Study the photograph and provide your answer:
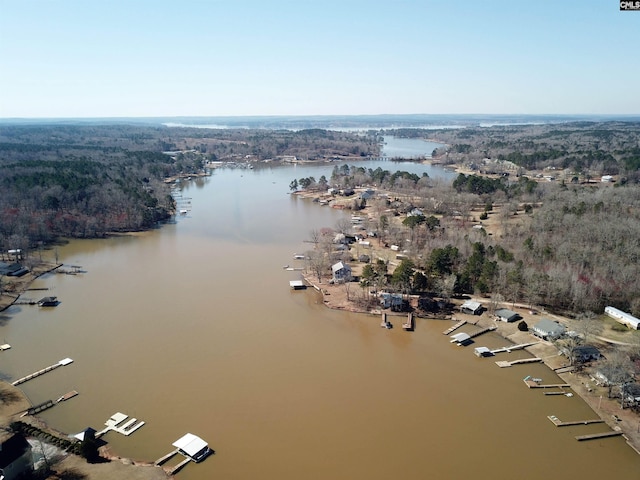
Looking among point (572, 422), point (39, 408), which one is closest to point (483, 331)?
point (572, 422)

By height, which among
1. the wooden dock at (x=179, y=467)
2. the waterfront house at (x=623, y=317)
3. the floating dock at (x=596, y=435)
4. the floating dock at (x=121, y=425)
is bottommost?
the wooden dock at (x=179, y=467)

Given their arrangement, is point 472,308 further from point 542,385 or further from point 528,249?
point 528,249

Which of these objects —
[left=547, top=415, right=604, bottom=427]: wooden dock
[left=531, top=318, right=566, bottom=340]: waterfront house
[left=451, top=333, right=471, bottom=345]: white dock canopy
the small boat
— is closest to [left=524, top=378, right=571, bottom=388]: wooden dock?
[left=547, top=415, right=604, bottom=427]: wooden dock

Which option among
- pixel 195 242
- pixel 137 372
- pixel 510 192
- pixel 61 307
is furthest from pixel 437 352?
pixel 510 192

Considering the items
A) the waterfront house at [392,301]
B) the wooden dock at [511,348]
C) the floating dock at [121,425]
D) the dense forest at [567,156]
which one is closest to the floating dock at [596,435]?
the wooden dock at [511,348]

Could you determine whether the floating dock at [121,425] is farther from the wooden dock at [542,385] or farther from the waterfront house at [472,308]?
the waterfront house at [472,308]

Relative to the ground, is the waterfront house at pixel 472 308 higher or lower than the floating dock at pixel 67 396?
higher

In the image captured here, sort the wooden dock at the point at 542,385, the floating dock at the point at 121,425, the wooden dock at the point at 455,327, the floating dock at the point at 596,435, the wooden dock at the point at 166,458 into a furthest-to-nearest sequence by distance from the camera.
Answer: the wooden dock at the point at 455,327, the wooden dock at the point at 542,385, the floating dock at the point at 121,425, the floating dock at the point at 596,435, the wooden dock at the point at 166,458
